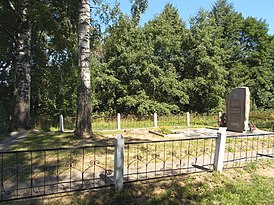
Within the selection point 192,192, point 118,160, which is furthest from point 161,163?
point 118,160

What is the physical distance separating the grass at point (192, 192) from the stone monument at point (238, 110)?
22.2 feet

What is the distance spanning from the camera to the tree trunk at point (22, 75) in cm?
991

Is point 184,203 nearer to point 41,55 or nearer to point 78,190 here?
point 78,190

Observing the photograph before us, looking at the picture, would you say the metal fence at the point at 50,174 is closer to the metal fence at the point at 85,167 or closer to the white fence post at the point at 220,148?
the metal fence at the point at 85,167

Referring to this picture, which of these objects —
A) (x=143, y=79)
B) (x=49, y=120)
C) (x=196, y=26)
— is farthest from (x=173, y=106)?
(x=49, y=120)

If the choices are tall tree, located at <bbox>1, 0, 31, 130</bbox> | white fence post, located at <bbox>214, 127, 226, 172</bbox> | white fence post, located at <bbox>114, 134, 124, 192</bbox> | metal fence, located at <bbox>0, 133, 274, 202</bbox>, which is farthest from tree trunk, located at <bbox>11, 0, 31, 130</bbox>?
white fence post, located at <bbox>214, 127, 226, 172</bbox>

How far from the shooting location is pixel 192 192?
15.0ft

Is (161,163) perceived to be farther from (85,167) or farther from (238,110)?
(238,110)

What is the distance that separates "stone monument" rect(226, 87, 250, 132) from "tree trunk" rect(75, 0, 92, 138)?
844cm

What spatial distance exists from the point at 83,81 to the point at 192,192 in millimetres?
5107

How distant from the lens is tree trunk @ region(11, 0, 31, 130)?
9914 mm

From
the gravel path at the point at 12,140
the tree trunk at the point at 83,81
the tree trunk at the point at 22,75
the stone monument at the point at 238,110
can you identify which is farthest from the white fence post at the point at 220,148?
the tree trunk at the point at 22,75

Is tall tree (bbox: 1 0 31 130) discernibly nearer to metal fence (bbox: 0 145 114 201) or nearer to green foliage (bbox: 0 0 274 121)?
green foliage (bbox: 0 0 274 121)

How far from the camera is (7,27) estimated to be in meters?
11.6
